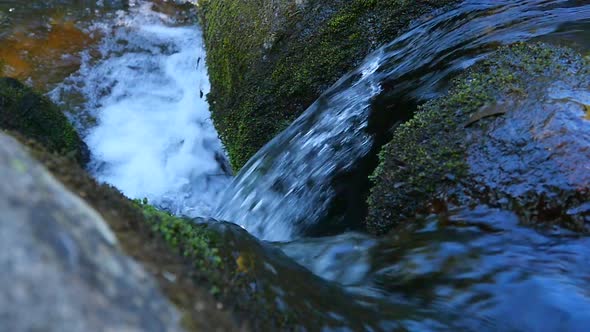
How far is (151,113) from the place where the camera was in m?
7.26

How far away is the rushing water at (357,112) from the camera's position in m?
3.85

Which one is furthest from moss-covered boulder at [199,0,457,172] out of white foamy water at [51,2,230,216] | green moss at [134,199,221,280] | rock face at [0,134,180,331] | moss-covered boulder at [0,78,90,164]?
rock face at [0,134,180,331]

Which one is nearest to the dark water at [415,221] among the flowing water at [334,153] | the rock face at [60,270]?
the flowing water at [334,153]

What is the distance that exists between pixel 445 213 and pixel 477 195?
18 cm

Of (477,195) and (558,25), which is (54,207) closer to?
(477,195)

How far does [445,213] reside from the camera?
2.76 m

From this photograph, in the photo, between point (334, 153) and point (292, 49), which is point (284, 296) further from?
point (292, 49)

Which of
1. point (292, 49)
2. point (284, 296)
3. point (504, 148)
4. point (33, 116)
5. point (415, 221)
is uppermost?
point (292, 49)

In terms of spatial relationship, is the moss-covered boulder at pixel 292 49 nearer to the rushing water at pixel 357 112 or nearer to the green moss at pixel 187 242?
the rushing water at pixel 357 112

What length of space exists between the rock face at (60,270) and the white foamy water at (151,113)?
4.63 meters

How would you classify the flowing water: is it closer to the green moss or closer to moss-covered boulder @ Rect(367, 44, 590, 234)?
moss-covered boulder @ Rect(367, 44, 590, 234)

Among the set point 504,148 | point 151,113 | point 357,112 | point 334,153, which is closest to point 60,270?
point 504,148

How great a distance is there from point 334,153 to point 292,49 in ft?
4.20

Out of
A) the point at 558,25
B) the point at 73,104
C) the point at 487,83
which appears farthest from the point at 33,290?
the point at 73,104
